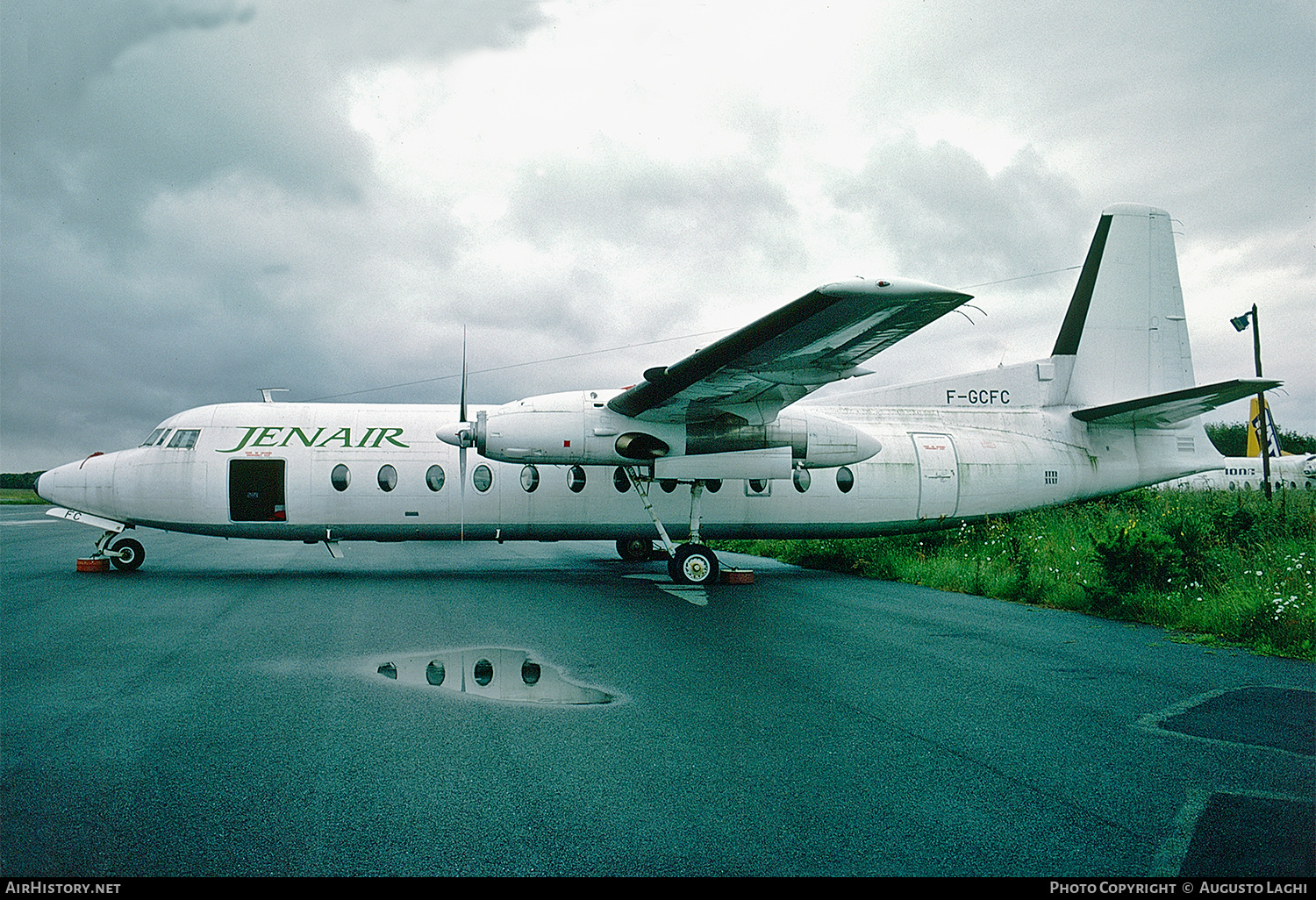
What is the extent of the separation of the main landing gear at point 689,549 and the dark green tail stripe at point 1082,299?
333 inches

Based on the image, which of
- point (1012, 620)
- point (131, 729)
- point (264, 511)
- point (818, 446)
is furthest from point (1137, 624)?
point (264, 511)

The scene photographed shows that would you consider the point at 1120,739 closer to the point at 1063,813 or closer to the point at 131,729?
the point at 1063,813

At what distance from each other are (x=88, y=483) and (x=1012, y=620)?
14.6 m

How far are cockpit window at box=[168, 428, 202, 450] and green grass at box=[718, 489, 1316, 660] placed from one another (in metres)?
12.3

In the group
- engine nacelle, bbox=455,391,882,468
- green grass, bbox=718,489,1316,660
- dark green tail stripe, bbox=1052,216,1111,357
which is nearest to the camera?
green grass, bbox=718,489,1316,660

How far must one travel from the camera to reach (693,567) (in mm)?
12148

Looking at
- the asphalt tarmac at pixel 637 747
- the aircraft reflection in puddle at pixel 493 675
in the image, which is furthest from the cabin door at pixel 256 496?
the aircraft reflection in puddle at pixel 493 675

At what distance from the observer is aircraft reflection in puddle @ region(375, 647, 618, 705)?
17.3 feet

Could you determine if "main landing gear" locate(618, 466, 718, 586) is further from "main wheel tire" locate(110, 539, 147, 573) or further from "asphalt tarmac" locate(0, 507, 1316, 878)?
"main wheel tire" locate(110, 539, 147, 573)

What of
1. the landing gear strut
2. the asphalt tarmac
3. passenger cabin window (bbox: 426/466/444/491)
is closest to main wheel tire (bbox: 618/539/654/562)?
the landing gear strut

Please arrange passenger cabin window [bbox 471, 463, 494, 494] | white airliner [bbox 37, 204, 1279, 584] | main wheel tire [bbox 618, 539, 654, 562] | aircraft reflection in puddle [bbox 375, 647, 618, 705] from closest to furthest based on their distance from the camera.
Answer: aircraft reflection in puddle [bbox 375, 647, 618, 705] < white airliner [bbox 37, 204, 1279, 584] < passenger cabin window [bbox 471, 463, 494, 494] < main wheel tire [bbox 618, 539, 654, 562]

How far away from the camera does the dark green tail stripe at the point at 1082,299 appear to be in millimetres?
14992

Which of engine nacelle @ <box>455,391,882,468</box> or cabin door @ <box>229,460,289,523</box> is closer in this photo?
engine nacelle @ <box>455,391,882,468</box>

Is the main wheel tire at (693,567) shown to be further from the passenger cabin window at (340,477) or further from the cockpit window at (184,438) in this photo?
the cockpit window at (184,438)
